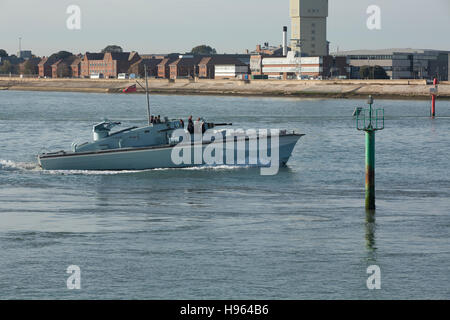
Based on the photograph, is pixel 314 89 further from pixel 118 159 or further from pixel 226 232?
pixel 226 232

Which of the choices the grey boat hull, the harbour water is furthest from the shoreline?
the grey boat hull

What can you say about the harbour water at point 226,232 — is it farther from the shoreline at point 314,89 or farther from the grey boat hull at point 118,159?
the shoreline at point 314,89

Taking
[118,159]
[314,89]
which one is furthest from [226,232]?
[314,89]

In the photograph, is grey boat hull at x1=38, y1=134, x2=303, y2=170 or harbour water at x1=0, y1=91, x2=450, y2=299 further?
grey boat hull at x1=38, y1=134, x2=303, y2=170

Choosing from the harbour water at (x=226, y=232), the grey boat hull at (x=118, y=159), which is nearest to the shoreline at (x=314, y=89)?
the harbour water at (x=226, y=232)

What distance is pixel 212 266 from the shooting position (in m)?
23.1

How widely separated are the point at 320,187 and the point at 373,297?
16.5 meters

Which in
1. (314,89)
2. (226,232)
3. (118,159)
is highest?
(314,89)

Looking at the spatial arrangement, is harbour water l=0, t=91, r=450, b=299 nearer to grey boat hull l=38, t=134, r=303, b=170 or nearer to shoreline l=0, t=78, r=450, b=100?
grey boat hull l=38, t=134, r=303, b=170

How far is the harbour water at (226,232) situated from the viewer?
2164 centimetres

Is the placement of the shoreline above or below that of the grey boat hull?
above

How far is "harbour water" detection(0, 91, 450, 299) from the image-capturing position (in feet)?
71.0

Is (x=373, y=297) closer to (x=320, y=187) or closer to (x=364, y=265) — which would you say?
(x=364, y=265)

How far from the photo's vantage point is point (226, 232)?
27.2m
